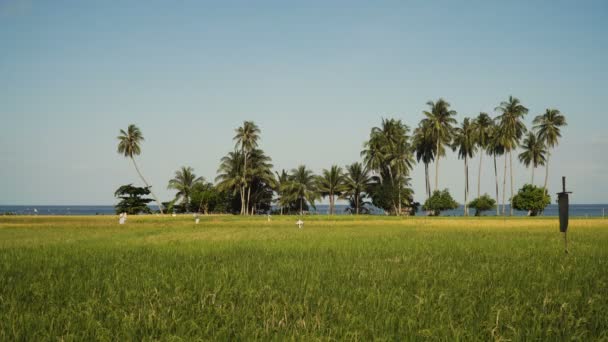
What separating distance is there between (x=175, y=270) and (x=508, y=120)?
72.6m

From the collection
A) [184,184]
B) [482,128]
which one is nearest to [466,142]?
[482,128]

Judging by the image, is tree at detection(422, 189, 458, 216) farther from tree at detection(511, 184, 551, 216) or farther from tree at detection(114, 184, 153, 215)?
tree at detection(114, 184, 153, 215)

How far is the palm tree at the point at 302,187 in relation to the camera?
232 ft

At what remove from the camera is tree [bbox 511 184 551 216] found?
69938 millimetres

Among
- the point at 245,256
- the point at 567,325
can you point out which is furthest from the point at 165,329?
the point at 245,256

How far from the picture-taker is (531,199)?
230 feet

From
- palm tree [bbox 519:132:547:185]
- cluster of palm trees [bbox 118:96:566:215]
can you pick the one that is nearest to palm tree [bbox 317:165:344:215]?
cluster of palm trees [bbox 118:96:566:215]

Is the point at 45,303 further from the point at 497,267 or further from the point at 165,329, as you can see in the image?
the point at 497,267

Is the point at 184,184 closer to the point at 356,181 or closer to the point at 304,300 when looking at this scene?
the point at 356,181

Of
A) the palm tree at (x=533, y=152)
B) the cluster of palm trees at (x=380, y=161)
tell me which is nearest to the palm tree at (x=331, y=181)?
the cluster of palm trees at (x=380, y=161)

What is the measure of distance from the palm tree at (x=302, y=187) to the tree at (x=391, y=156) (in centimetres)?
954

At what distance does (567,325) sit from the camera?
543 centimetres

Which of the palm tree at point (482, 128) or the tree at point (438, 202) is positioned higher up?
the palm tree at point (482, 128)

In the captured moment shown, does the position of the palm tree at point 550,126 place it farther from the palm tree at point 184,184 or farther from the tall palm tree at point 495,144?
the palm tree at point 184,184
